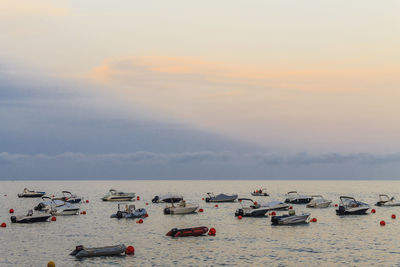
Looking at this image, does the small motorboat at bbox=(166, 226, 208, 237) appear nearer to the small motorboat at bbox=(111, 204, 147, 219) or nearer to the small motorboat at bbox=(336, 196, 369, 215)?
the small motorboat at bbox=(111, 204, 147, 219)

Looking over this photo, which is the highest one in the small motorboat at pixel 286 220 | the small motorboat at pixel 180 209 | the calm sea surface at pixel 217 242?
the small motorboat at pixel 180 209

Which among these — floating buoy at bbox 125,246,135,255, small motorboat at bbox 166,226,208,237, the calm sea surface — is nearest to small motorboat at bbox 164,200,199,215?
the calm sea surface

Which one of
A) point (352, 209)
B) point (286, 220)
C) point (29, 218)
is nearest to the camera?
point (286, 220)

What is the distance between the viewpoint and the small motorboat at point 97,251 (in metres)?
51.1

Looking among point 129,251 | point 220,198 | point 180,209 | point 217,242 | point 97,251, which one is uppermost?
point 220,198

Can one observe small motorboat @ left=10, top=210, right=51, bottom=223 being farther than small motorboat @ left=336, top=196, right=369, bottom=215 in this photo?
No

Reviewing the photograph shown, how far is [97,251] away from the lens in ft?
169

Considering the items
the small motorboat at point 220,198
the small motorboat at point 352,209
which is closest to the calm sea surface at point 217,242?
the small motorboat at point 352,209

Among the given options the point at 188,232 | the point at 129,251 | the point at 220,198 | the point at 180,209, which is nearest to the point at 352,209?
the point at 180,209

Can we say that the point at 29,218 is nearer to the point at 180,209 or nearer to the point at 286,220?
the point at 180,209

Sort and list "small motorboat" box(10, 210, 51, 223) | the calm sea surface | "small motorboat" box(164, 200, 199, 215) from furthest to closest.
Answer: "small motorboat" box(164, 200, 199, 215), "small motorboat" box(10, 210, 51, 223), the calm sea surface

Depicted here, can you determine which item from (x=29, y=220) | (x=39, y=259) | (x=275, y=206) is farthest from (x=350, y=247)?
(x=29, y=220)

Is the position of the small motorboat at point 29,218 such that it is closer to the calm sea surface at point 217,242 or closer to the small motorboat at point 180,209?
the calm sea surface at point 217,242

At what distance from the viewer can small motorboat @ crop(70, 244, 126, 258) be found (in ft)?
168
